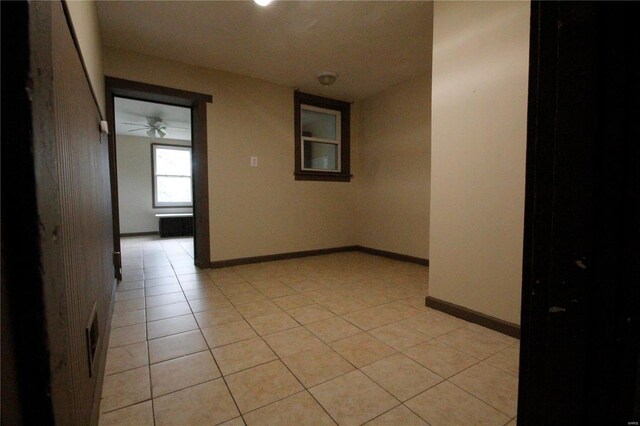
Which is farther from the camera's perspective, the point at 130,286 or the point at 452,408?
the point at 130,286

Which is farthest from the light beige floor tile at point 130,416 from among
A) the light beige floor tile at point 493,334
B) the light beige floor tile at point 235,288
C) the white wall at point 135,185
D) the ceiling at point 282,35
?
the white wall at point 135,185

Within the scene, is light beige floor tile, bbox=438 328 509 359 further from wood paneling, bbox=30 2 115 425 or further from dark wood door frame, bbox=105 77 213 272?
dark wood door frame, bbox=105 77 213 272

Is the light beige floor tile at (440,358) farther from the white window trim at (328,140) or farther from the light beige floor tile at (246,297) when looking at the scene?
the white window trim at (328,140)

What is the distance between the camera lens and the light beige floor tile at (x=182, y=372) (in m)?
1.37

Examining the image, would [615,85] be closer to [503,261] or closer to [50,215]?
[50,215]

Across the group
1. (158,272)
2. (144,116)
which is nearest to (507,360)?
(158,272)

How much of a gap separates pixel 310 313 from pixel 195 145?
8.42 ft

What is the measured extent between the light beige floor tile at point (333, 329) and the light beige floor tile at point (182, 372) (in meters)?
0.67

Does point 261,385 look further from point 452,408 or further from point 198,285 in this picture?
point 198,285

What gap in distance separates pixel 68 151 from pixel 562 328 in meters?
1.29

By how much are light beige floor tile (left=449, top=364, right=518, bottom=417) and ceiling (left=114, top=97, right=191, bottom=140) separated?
4965 millimetres

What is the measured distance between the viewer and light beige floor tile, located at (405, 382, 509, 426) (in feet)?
3.78

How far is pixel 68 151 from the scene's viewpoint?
92cm

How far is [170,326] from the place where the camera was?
6.65 feet
